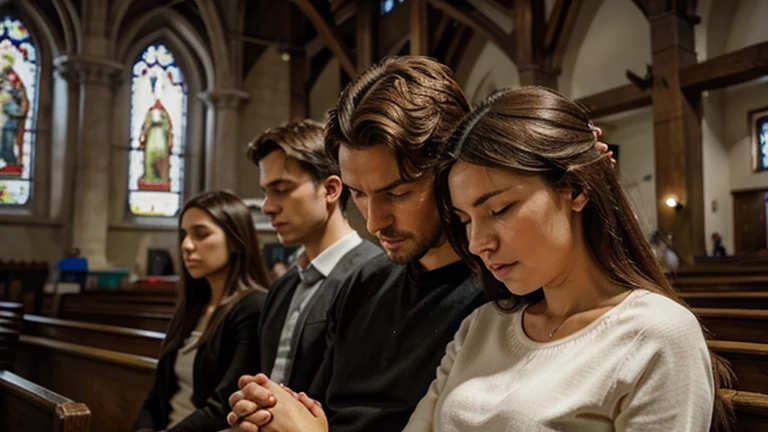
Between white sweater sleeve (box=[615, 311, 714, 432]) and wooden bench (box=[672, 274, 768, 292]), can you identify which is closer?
white sweater sleeve (box=[615, 311, 714, 432])

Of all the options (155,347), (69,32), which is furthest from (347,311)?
(69,32)

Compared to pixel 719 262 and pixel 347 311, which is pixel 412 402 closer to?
pixel 347 311

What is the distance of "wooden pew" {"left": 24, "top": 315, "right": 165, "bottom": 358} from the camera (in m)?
3.12

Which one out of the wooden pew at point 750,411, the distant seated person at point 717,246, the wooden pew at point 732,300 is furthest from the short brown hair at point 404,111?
the distant seated person at point 717,246

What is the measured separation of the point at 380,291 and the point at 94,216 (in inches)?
442

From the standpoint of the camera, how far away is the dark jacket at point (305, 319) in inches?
72.4

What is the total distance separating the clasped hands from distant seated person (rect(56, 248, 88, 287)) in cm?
1010

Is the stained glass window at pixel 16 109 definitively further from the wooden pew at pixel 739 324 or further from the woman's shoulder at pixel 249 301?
the wooden pew at pixel 739 324

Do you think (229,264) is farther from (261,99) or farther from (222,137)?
(261,99)

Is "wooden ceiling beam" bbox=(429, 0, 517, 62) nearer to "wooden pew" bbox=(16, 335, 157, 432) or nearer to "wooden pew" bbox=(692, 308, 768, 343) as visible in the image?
"wooden pew" bbox=(692, 308, 768, 343)

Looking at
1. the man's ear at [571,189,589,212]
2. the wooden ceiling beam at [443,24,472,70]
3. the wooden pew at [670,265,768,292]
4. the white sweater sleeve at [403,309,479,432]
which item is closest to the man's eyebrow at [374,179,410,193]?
the white sweater sleeve at [403,309,479,432]

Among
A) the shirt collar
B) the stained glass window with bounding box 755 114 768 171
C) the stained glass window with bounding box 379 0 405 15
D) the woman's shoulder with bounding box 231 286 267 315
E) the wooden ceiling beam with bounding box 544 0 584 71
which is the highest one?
the stained glass window with bounding box 379 0 405 15

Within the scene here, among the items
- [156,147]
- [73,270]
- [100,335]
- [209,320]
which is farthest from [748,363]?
[156,147]

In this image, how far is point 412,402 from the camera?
1379 millimetres
